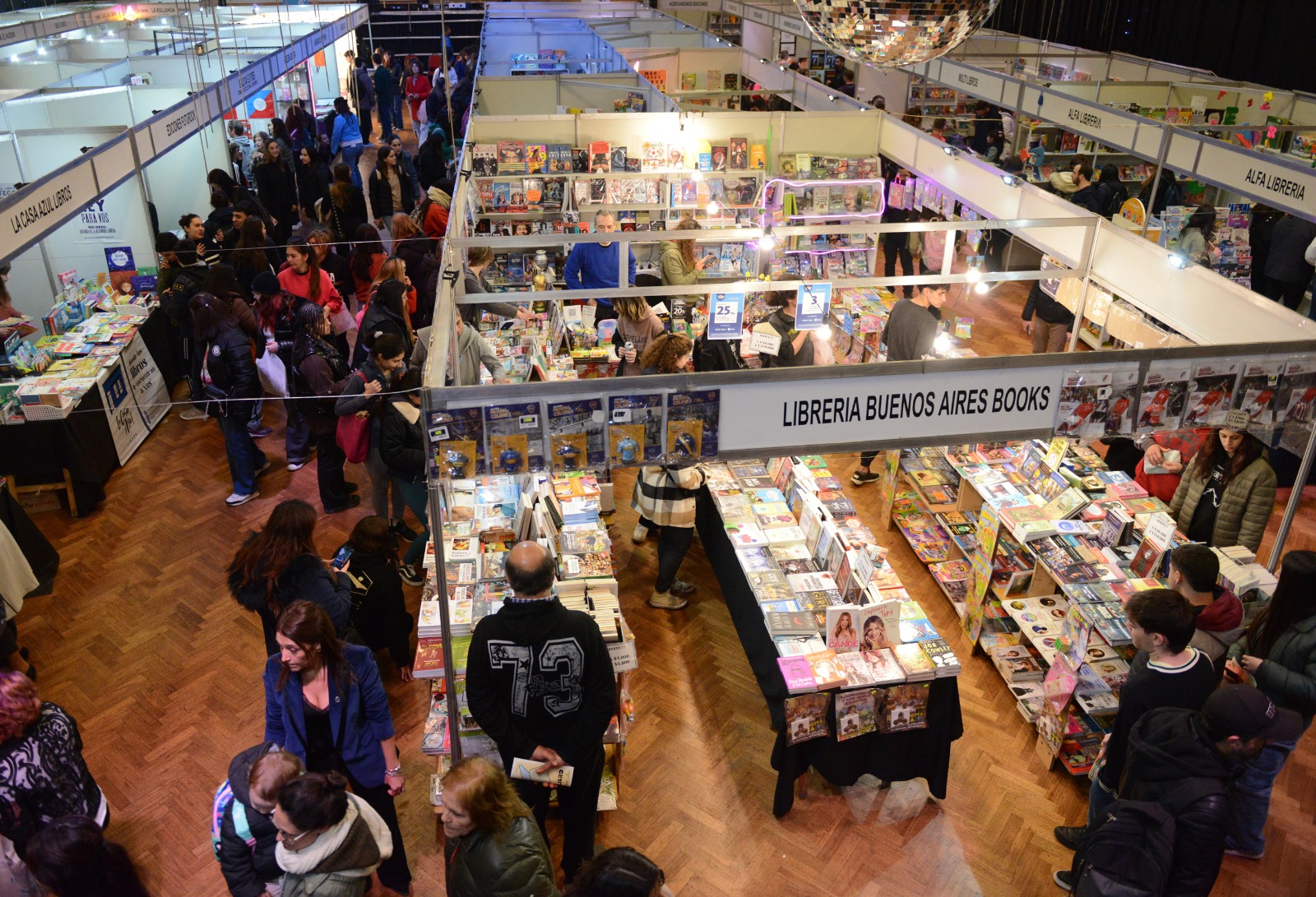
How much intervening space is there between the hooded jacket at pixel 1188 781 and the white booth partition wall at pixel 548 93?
9857mm

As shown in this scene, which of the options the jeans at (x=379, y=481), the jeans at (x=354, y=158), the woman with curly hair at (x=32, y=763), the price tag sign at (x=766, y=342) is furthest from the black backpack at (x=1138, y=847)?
the jeans at (x=354, y=158)

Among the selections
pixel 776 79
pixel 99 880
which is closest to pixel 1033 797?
pixel 99 880

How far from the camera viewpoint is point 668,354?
5.41m

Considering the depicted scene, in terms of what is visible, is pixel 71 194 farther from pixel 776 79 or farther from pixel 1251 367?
pixel 776 79

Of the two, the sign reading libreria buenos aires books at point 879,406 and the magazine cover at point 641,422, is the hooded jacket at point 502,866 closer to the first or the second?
the magazine cover at point 641,422

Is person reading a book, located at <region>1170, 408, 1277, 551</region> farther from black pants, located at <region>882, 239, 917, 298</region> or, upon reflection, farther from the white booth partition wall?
the white booth partition wall

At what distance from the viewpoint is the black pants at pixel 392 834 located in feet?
11.9

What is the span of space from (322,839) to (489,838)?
0.49m

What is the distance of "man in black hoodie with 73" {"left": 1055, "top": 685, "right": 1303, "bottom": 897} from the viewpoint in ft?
10.3

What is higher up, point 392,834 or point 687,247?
point 687,247

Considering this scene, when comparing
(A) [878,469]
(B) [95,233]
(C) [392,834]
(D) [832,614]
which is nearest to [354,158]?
(B) [95,233]

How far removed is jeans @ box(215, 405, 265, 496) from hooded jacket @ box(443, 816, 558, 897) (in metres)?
4.43

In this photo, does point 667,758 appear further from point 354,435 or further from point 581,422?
point 354,435

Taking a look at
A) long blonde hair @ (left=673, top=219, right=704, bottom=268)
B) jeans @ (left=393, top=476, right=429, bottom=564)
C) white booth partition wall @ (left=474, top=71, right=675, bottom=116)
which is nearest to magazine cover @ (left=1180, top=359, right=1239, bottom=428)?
jeans @ (left=393, top=476, right=429, bottom=564)
